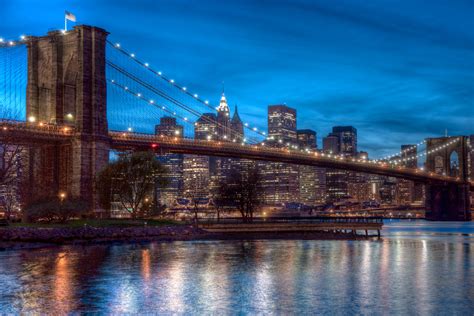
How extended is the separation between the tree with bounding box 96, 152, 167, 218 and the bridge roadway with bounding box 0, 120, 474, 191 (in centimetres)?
700

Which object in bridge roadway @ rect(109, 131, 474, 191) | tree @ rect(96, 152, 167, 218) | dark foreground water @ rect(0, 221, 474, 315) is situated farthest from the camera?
bridge roadway @ rect(109, 131, 474, 191)

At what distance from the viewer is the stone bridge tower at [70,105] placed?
6431 cm

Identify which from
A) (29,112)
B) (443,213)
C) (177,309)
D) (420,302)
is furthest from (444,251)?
(443,213)

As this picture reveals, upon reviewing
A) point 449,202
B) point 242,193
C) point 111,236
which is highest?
point 242,193

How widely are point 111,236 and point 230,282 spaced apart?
26.1 meters

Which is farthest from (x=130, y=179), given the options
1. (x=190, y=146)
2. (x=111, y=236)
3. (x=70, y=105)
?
(x=190, y=146)

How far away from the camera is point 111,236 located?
1993 inches

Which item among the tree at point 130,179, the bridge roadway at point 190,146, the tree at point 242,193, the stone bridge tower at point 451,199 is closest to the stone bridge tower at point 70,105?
the bridge roadway at point 190,146

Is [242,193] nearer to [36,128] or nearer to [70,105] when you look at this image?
[70,105]

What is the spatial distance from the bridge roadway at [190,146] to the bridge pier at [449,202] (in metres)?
15.0

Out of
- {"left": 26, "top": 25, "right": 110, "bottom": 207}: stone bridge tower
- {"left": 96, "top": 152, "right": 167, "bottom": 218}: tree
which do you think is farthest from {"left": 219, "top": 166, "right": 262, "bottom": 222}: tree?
{"left": 26, "top": 25, "right": 110, "bottom": 207}: stone bridge tower

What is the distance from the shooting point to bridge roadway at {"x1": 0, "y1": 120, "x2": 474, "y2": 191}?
195 ft

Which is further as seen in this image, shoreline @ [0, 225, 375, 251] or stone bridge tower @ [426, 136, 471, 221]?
stone bridge tower @ [426, 136, 471, 221]

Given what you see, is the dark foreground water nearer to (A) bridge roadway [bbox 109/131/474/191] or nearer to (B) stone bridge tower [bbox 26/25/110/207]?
(B) stone bridge tower [bbox 26/25/110/207]
